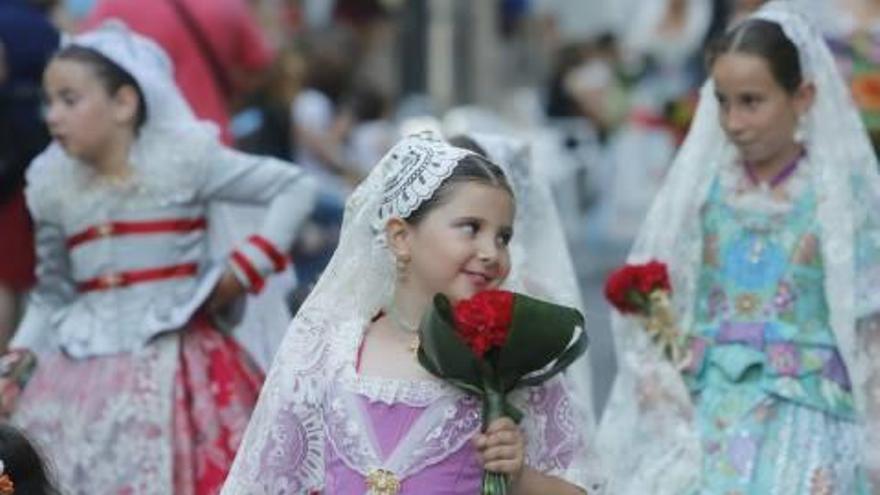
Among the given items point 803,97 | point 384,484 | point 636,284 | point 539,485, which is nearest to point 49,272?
point 636,284

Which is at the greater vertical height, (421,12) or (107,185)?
(421,12)

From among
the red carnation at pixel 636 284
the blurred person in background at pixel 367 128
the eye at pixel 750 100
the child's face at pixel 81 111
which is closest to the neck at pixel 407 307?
the red carnation at pixel 636 284

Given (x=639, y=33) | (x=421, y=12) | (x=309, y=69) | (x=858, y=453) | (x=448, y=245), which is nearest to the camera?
(x=448, y=245)

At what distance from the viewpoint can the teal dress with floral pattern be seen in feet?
24.3

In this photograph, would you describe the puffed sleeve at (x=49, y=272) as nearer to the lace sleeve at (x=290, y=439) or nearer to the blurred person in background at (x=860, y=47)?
the lace sleeve at (x=290, y=439)

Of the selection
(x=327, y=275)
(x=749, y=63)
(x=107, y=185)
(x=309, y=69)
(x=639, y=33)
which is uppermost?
(x=639, y=33)

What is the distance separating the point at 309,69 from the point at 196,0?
578cm

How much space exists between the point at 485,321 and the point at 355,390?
0.50m

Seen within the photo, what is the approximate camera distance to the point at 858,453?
7.43m

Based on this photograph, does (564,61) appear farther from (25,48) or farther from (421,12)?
(25,48)

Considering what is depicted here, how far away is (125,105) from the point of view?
8125 mm

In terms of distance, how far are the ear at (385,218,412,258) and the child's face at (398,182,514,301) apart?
62mm

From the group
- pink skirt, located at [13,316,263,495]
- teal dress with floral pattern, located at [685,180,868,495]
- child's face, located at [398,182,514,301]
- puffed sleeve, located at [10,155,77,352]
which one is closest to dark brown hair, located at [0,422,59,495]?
child's face, located at [398,182,514,301]

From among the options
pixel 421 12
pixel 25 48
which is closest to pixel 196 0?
pixel 25 48
